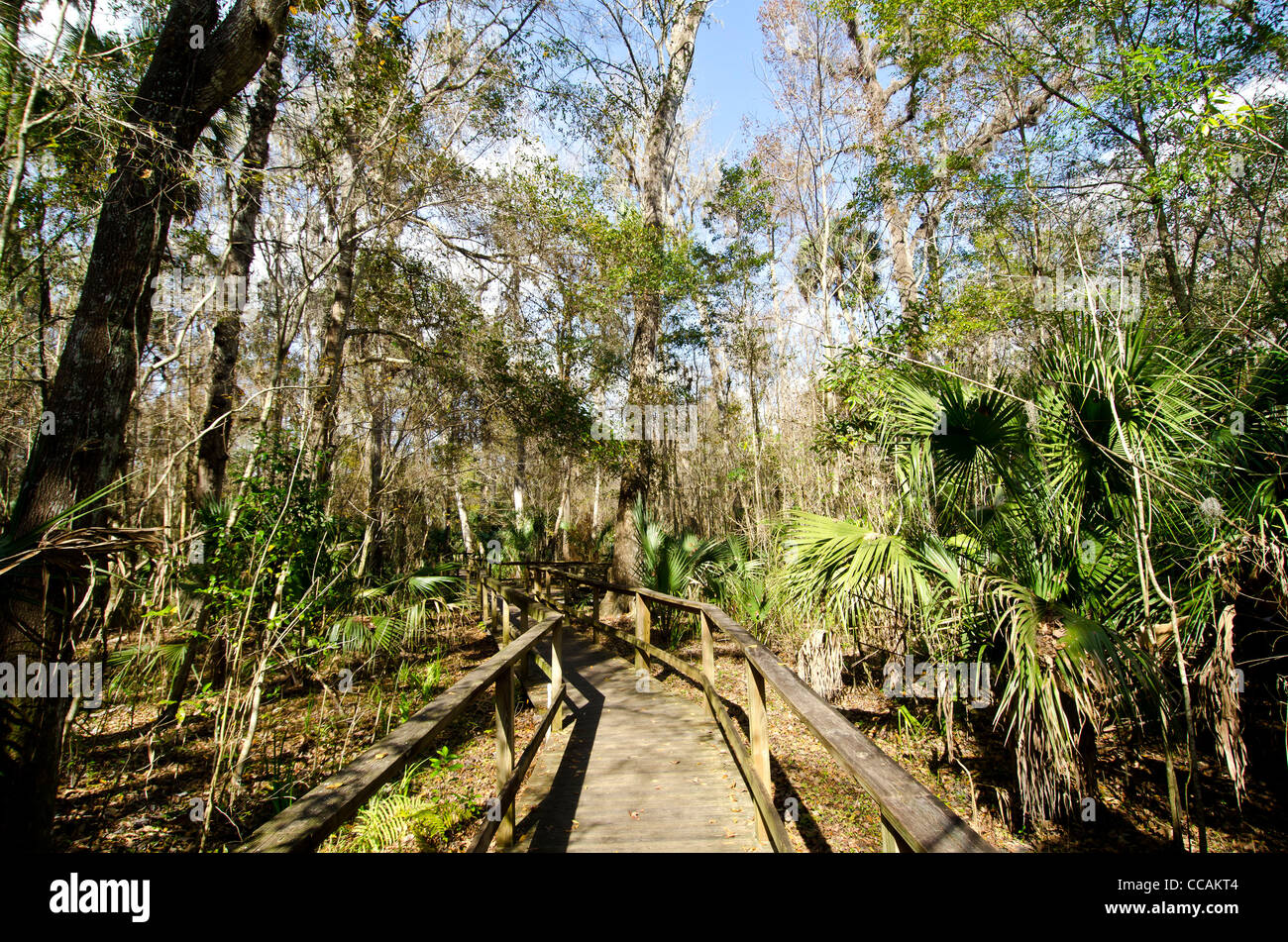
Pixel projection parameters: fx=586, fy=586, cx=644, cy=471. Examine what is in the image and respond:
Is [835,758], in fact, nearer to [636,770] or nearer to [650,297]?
[636,770]

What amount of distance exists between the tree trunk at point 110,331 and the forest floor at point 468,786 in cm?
73

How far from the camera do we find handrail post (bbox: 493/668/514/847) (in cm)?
303

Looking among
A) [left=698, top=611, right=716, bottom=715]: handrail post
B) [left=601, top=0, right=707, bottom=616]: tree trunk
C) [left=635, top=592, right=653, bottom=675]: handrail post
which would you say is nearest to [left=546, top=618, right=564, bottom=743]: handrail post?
[left=698, top=611, right=716, bottom=715]: handrail post

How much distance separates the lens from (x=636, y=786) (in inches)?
154

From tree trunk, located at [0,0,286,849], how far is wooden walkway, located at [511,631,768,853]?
259 cm

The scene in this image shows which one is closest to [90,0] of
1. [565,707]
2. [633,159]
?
[565,707]

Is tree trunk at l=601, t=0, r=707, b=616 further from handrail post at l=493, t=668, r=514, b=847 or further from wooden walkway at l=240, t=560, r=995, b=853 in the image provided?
handrail post at l=493, t=668, r=514, b=847

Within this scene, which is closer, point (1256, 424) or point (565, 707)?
point (1256, 424)

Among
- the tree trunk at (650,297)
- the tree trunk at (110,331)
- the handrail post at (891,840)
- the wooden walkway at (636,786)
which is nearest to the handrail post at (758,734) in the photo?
the wooden walkway at (636,786)

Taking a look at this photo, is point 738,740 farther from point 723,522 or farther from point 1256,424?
point 723,522

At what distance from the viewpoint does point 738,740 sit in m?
3.70

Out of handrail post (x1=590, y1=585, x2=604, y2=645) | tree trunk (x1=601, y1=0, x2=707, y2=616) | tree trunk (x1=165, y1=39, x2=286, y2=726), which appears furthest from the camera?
tree trunk (x1=601, y1=0, x2=707, y2=616)
